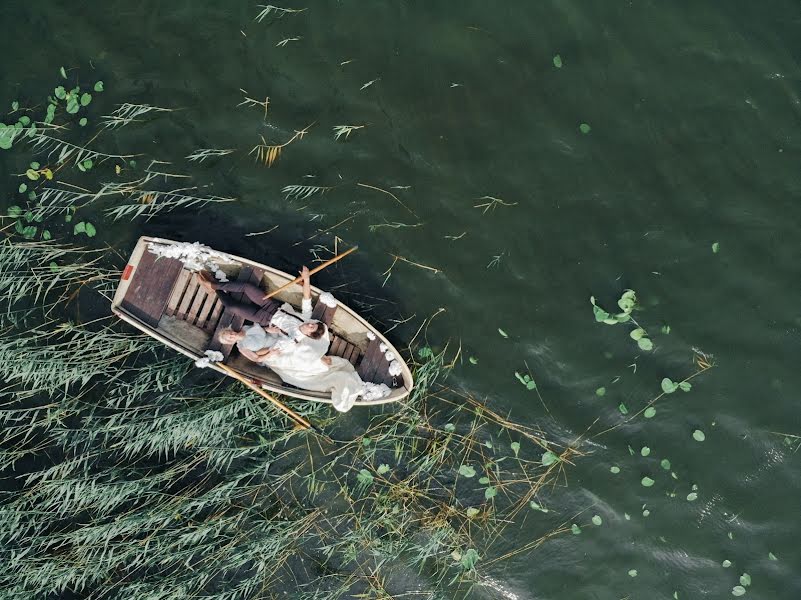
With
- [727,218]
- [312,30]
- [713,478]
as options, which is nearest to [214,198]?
[312,30]

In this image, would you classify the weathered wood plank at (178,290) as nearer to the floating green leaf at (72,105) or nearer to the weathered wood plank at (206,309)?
the weathered wood plank at (206,309)

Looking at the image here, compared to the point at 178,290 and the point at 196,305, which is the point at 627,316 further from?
the point at 178,290

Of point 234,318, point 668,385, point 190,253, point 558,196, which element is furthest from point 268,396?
point 668,385

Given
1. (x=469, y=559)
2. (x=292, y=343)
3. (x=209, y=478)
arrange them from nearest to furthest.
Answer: (x=292, y=343), (x=469, y=559), (x=209, y=478)

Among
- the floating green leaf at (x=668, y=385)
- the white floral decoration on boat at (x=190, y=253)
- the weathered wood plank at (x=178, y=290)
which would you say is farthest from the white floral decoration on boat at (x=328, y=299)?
the floating green leaf at (x=668, y=385)

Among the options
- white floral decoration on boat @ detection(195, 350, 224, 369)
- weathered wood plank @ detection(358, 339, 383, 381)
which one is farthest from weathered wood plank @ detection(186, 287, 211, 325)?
weathered wood plank @ detection(358, 339, 383, 381)
